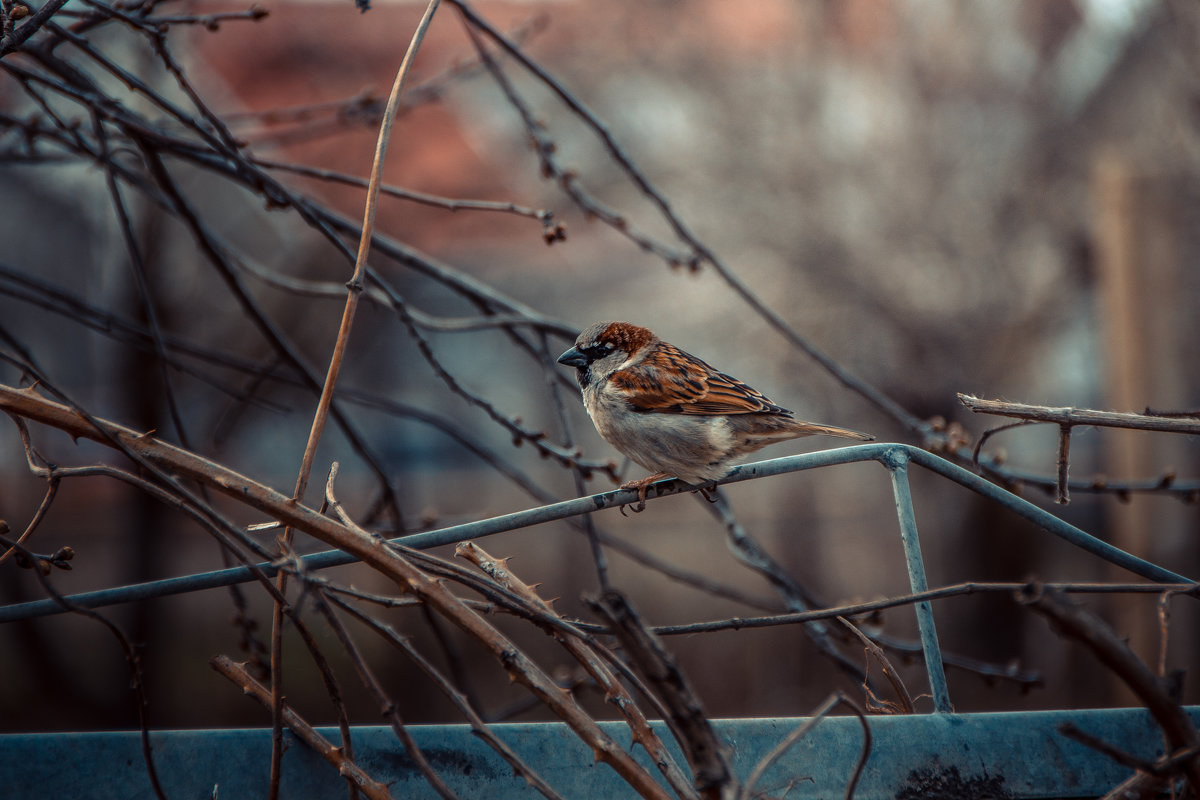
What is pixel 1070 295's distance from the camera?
688 cm

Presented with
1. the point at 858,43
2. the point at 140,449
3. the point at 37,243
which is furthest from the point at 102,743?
the point at 858,43

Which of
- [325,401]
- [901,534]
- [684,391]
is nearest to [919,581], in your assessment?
[901,534]

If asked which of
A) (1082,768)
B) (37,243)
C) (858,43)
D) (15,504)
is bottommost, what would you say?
(15,504)

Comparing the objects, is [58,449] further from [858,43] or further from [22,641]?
[858,43]

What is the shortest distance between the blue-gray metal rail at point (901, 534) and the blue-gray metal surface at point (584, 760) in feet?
0.37

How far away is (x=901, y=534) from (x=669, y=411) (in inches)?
58.7

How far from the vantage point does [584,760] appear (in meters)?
1.45

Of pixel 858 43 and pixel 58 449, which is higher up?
pixel 858 43

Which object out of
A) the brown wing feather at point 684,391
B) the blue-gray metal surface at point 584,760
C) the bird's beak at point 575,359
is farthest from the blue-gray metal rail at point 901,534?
the bird's beak at point 575,359

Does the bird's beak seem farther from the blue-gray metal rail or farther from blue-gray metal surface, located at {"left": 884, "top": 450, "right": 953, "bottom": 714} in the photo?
blue-gray metal surface, located at {"left": 884, "top": 450, "right": 953, "bottom": 714}

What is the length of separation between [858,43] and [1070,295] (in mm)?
2489

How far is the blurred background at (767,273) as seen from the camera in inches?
218

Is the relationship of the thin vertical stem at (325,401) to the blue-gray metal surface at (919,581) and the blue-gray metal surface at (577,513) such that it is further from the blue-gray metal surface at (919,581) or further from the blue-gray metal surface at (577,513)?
the blue-gray metal surface at (919,581)

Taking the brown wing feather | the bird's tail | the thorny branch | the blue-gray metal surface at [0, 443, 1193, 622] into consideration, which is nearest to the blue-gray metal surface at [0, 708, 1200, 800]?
the blue-gray metal surface at [0, 443, 1193, 622]
